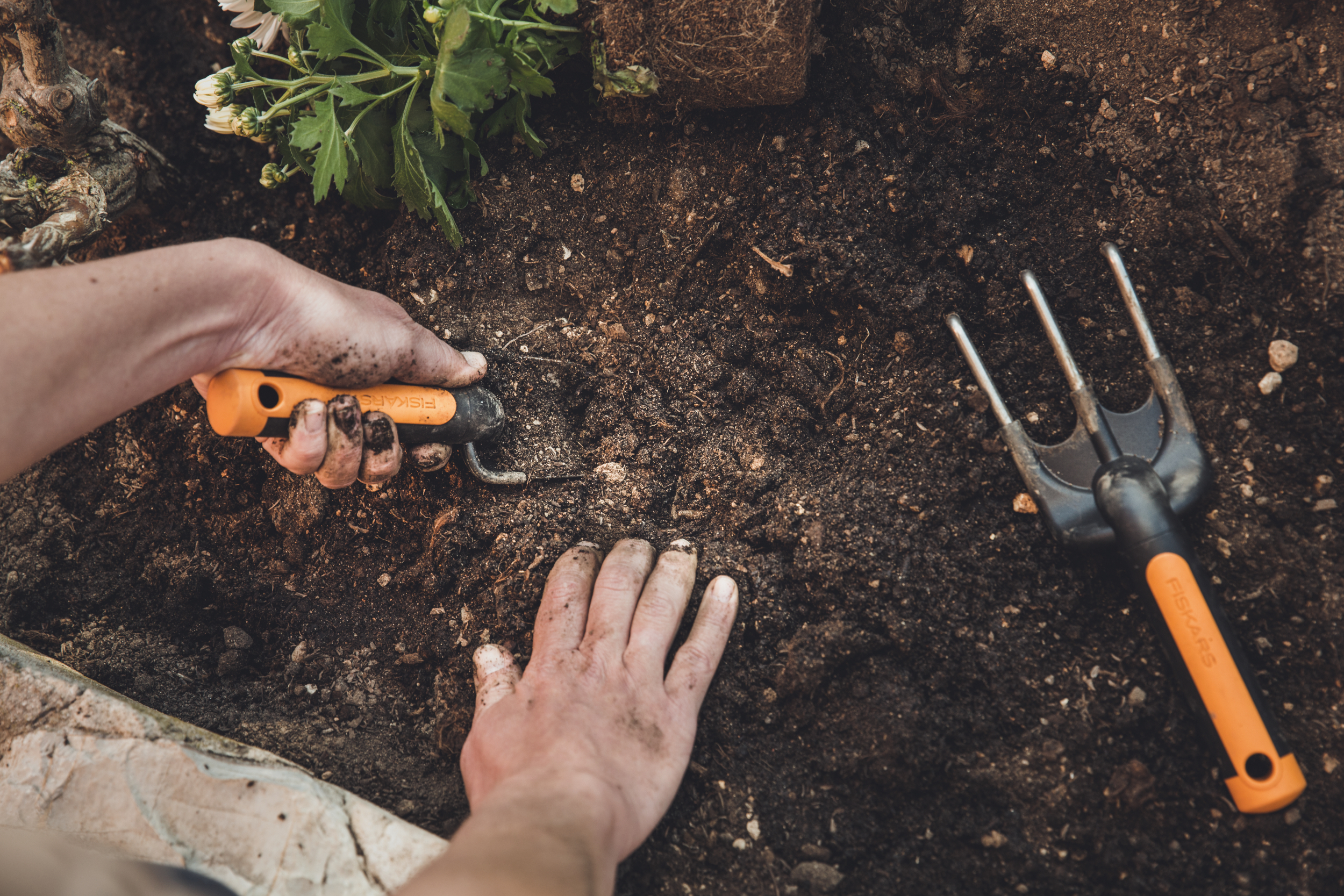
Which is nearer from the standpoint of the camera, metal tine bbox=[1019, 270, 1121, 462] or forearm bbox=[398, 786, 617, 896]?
forearm bbox=[398, 786, 617, 896]

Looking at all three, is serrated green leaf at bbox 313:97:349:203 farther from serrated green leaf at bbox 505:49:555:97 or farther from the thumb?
the thumb

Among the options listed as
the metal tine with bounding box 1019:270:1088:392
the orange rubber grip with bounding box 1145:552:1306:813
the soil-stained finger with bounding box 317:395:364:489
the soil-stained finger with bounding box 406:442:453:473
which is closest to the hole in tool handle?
the soil-stained finger with bounding box 317:395:364:489

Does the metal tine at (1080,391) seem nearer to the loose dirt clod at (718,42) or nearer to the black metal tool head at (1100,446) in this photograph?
the black metal tool head at (1100,446)

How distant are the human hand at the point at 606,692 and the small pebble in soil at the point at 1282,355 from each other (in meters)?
1.48

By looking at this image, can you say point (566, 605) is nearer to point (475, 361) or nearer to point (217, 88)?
point (475, 361)

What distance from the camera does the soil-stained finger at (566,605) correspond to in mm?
1885

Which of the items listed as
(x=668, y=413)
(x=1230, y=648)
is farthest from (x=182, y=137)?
(x=1230, y=648)

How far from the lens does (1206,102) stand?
194cm

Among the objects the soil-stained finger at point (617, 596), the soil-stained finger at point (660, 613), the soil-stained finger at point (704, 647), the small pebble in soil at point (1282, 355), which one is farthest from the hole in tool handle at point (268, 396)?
the small pebble in soil at point (1282, 355)

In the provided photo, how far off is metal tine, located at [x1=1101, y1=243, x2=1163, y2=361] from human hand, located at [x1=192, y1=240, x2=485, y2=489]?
182cm

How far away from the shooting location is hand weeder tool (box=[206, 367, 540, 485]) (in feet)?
5.26

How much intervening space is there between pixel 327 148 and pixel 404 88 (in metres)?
0.27

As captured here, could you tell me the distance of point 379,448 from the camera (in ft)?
5.87

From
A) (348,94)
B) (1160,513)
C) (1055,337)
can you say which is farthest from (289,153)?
(1160,513)
